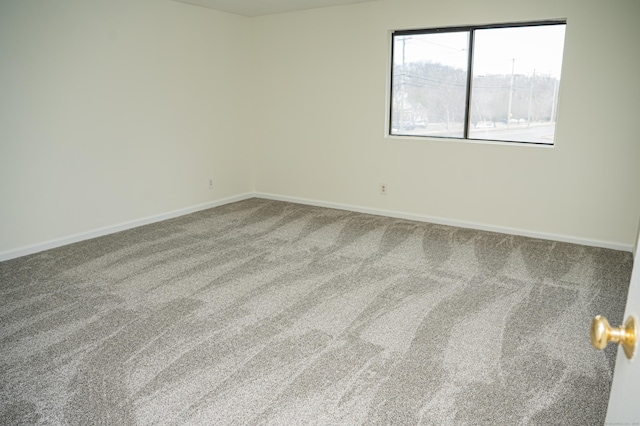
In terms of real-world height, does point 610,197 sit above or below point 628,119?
below

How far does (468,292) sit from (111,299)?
2.51 meters

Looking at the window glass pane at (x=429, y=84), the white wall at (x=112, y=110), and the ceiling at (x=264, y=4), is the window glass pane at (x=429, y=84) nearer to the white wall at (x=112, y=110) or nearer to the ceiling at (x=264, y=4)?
the ceiling at (x=264, y=4)

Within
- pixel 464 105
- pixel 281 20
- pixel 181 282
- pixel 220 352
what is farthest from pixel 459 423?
pixel 281 20

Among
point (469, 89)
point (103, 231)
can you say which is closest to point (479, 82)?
point (469, 89)

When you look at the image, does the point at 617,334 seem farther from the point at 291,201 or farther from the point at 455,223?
the point at 291,201

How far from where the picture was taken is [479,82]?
462 cm

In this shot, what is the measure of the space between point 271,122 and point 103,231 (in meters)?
2.49

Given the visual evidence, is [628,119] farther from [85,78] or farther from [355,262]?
[85,78]

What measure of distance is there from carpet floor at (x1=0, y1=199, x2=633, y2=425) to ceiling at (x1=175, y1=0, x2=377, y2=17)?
8.31 ft

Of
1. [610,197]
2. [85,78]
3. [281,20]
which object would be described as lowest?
[610,197]

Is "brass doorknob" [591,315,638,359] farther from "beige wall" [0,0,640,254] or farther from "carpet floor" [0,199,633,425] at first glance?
"beige wall" [0,0,640,254]

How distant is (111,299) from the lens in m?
3.18

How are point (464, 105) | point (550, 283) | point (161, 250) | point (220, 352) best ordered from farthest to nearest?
point (464, 105), point (161, 250), point (550, 283), point (220, 352)

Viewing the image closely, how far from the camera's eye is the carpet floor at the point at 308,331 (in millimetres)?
2092
